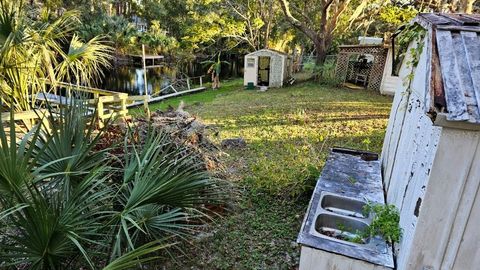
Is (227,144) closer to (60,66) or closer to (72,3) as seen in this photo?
(60,66)

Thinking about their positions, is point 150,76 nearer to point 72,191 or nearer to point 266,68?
point 266,68

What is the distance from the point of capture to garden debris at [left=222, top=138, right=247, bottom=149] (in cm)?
746

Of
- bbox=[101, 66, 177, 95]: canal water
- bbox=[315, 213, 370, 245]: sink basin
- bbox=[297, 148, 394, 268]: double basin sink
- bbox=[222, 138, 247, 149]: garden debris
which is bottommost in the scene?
bbox=[101, 66, 177, 95]: canal water

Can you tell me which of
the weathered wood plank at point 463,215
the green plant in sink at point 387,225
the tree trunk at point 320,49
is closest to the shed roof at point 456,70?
the weathered wood plank at point 463,215

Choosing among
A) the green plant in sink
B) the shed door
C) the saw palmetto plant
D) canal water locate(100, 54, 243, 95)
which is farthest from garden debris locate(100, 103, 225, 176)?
canal water locate(100, 54, 243, 95)

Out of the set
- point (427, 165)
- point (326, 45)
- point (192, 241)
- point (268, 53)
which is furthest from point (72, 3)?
point (427, 165)

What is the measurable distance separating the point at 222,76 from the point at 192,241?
2450cm

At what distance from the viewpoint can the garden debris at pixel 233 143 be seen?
7.46 metres

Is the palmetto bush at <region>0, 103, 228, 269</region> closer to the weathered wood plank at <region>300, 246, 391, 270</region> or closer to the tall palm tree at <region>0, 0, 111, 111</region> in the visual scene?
the weathered wood plank at <region>300, 246, 391, 270</region>

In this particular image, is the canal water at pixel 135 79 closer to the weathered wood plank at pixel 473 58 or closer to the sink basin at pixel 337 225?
the sink basin at pixel 337 225

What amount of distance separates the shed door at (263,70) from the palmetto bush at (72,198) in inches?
556

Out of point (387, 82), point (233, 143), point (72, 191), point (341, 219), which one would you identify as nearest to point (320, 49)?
point (387, 82)

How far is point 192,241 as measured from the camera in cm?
388

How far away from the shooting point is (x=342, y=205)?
12.9 feet
